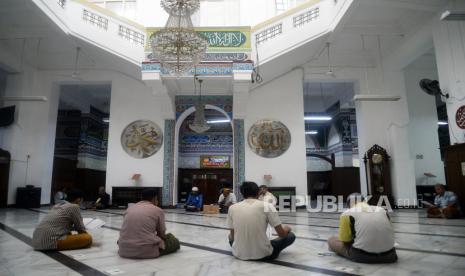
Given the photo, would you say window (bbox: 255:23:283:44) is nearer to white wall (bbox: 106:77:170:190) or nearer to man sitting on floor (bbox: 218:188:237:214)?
white wall (bbox: 106:77:170:190)

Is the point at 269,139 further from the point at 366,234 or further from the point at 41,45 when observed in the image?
the point at 366,234

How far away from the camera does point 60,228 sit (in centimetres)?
308

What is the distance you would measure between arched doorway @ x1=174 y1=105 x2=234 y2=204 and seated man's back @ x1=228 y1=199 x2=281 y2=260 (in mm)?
9276

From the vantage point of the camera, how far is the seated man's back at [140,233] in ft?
8.92

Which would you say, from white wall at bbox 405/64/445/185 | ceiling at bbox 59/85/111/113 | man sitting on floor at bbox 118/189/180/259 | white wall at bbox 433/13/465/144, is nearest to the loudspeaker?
ceiling at bbox 59/85/111/113

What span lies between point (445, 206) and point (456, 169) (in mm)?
797

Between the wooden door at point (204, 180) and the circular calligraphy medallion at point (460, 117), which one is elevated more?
the circular calligraphy medallion at point (460, 117)

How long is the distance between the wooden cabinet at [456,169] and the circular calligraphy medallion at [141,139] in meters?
7.33

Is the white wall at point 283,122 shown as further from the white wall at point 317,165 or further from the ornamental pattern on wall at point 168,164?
the white wall at point 317,165

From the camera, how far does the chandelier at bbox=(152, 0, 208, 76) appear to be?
5.53 m

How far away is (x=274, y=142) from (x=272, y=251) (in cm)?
688

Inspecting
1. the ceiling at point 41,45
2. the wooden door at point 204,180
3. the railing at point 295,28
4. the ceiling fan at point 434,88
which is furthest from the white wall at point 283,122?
the ceiling at point 41,45

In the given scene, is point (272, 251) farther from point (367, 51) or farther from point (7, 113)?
point (7, 113)

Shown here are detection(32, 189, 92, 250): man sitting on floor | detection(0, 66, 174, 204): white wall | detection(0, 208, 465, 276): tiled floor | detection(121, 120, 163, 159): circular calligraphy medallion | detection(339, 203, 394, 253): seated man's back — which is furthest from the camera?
detection(121, 120, 163, 159): circular calligraphy medallion
